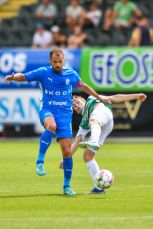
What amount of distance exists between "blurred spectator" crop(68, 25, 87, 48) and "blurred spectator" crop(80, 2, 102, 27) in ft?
1.05

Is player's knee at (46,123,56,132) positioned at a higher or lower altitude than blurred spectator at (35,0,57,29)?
higher

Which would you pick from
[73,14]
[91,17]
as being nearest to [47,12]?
[73,14]

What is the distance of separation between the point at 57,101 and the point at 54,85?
9.2 inches

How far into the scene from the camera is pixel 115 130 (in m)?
24.7

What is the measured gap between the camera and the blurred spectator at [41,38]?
2675 centimetres

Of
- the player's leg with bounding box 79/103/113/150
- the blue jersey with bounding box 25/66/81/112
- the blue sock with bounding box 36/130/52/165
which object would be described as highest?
the blue jersey with bounding box 25/66/81/112

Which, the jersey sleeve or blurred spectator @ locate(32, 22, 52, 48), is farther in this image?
blurred spectator @ locate(32, 22, 52, 48)

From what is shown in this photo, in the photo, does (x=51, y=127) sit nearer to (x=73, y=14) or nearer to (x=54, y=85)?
(x=54, y=85)

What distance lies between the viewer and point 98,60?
2486 cm

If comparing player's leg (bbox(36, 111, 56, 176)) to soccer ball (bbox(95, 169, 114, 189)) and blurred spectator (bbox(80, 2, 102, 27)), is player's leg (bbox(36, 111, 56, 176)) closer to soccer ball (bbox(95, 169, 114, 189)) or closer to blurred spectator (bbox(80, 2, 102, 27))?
soccer ball (bbox(95, 169, 114, 189))

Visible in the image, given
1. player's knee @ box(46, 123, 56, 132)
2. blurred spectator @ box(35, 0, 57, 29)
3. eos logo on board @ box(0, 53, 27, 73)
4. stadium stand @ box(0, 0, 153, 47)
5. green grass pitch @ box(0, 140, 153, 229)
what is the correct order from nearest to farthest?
green grass pitch @ box(0, 140, 153, 229) → player's knee @ box(46, 123, 56, 132) → eos logo on board @ box(0, 53, 27, 73) → stadium stand @ box(0, 0, 153, 47) → blurred spectator @ box(35, 0, 57, 29)

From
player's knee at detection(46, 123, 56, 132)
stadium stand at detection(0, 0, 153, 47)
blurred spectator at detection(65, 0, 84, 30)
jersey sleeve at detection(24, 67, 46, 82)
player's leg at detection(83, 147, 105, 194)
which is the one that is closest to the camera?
player's knee at detection(46, 123, 56, 132)

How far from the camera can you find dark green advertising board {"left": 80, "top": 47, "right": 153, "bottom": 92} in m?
24.6

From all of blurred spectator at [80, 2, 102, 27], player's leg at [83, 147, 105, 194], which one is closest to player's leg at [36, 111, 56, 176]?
player's leg at [83, 147, 105, 194]
